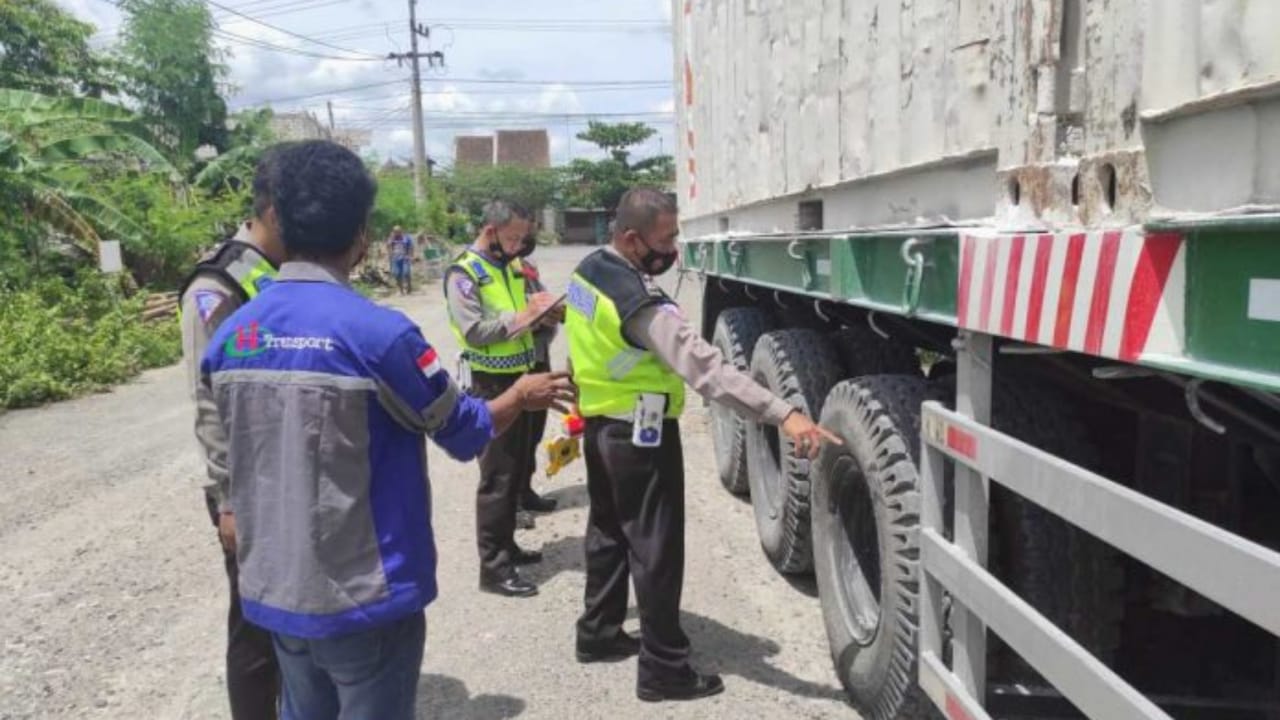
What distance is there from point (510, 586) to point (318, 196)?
292 cm

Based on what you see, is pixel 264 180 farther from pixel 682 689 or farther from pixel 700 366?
pixel 682 689

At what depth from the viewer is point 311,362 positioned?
6.75 ft

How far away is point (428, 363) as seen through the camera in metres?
2.18

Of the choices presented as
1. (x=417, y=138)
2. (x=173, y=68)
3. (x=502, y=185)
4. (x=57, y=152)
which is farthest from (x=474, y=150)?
(x=57, y=152)

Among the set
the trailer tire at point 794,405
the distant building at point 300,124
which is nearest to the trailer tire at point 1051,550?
the trailer tire at point 794,405

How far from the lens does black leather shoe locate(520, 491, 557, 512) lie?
19.5ft

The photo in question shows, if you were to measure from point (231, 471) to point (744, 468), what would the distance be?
4010 millimetres

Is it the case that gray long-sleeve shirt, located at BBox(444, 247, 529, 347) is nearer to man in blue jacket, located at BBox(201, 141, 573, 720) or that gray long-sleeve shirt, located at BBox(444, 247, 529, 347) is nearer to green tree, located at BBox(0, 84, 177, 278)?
man in blue jacket, located at BBox(201, 141, 573, 720)

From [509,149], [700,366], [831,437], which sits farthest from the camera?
[509,149]

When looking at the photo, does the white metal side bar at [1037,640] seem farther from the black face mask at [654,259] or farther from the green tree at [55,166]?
the green tree at [55,166]

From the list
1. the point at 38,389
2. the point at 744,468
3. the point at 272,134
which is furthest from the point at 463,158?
the point at 744,468

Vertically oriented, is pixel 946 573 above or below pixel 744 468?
above

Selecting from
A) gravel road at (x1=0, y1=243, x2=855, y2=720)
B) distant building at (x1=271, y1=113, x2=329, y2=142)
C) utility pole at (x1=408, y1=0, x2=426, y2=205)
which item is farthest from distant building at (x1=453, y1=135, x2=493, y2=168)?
gravel road at (x1=0, y1=243, x2=855, y2=720)

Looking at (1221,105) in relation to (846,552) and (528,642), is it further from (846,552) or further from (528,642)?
(528,642)
